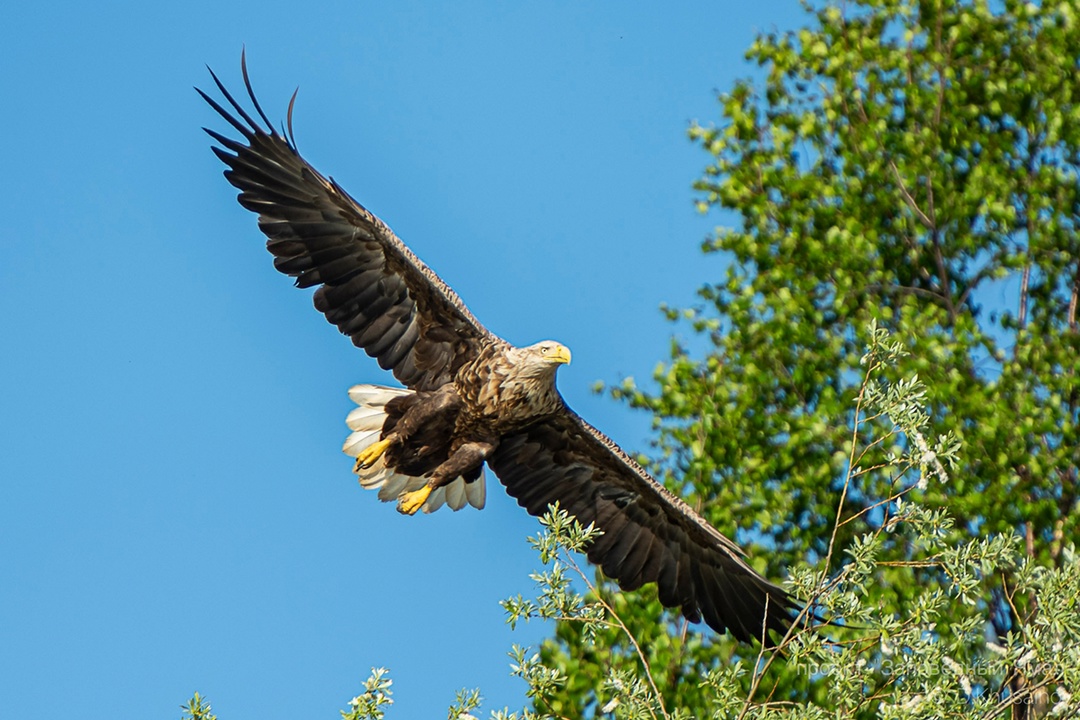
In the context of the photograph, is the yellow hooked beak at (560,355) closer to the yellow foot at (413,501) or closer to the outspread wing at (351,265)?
the outspread wing at (351,265)

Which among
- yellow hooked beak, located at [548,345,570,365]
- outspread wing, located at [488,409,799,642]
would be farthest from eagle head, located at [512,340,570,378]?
outspread wing, located at [488,409,799,642]

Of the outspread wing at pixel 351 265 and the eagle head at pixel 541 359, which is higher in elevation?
the outspread wing at pixel 351 265

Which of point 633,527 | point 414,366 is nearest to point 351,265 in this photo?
point 414,366

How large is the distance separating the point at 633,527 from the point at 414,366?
1.57 m

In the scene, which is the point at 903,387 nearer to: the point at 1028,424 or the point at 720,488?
the point at 1028,424

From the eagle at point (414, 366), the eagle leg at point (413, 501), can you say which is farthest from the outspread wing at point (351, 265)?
the eagle leg at point (413, 501)

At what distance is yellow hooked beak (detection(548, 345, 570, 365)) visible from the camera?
8.05m

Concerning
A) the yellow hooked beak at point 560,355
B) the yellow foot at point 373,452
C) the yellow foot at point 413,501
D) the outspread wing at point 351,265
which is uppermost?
the outspread wing at point 351,265

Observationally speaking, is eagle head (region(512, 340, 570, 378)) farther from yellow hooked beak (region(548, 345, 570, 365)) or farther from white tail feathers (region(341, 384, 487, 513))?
white tail feathers (region(341, 384, 487, 513))

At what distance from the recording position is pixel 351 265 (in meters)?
8.31

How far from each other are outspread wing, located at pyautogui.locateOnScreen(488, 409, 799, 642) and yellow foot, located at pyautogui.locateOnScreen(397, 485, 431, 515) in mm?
548

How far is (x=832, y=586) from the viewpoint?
6.07 metres

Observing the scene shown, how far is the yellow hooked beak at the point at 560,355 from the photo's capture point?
8.05 m

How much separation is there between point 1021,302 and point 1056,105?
4.16ft
